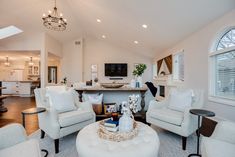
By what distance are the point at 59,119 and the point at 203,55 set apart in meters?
3.45

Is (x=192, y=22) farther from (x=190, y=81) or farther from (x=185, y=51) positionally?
(x=190, y=81)

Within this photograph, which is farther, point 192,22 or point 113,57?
point 113,57

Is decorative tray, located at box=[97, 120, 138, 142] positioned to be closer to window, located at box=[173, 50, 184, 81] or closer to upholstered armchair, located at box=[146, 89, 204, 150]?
upholstered armchair, located at box=[146, 89, 204, 150]

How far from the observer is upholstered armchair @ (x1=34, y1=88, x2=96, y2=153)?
2262 millimetres

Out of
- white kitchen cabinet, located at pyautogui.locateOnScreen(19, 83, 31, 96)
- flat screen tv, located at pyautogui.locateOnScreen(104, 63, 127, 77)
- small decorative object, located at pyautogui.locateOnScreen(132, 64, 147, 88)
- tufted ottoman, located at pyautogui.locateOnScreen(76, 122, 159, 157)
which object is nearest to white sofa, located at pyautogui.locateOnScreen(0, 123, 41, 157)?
tufted ottoman, located at pyautogui.locateOnScreen(76, 122, 159, 157)

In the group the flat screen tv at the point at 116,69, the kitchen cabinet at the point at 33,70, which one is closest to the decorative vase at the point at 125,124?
the flat screen tv at the point at 116,69

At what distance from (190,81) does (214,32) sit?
1471 millimetres

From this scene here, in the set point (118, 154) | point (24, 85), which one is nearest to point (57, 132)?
point (118, 154)

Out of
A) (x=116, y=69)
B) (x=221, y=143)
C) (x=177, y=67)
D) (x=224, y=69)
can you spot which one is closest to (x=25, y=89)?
(x=116, y=69)

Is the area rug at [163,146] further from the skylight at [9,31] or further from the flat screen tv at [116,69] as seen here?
the flat screen tv at [116,69]

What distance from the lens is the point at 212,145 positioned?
4.57ft

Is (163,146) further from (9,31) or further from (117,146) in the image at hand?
(9,31)

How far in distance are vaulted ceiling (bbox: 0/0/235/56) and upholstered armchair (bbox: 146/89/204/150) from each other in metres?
1.67

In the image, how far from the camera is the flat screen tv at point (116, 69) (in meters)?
8.51
